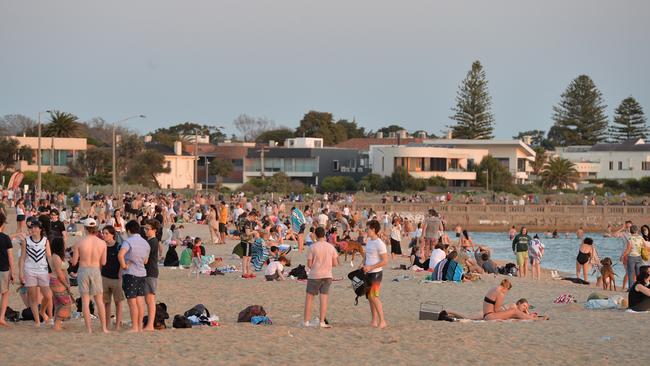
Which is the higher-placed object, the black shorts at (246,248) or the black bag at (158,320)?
the black shorts at (246,248)

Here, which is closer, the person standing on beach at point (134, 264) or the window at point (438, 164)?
the person standing on beach at point (134, 264)

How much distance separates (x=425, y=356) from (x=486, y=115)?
273 ft

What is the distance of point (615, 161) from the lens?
3524 inches

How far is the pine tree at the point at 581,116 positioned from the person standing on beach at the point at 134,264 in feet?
300

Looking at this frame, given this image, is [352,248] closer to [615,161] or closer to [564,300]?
[564,300]

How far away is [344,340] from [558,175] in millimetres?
69589

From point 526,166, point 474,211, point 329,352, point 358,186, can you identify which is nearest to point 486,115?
point 526,166

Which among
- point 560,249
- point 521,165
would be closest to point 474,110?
point 521,165

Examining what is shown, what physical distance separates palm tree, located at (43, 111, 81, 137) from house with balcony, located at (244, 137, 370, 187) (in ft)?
43.9

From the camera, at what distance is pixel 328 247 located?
1189 centimetres

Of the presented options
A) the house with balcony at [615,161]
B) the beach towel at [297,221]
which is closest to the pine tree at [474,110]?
the house with balcony at [615,161]

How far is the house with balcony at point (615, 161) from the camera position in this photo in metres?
87.4

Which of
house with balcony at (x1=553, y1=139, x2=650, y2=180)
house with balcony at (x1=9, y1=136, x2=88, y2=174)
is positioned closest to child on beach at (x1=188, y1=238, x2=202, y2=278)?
house with balcony at (x1=9, y1=136, x2=88, y2=174)

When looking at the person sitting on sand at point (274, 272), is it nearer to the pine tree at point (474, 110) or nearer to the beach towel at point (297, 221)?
the beach towel at point (297, 221)
